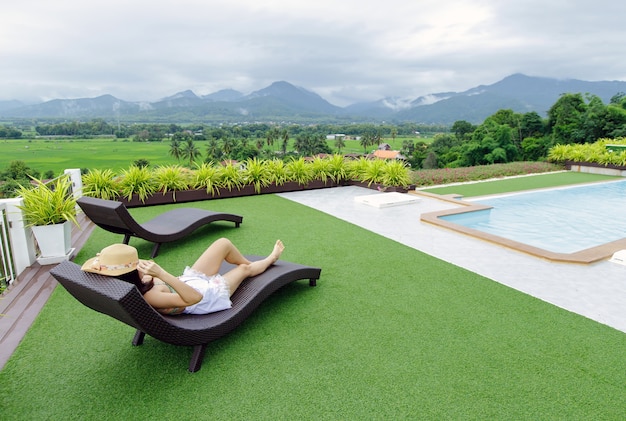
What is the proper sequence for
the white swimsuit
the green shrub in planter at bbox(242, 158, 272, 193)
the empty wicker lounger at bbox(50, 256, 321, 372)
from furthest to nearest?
the green shrub in planter at bbox(242, 158, 272, 193)
the white swimsuit
the empty wicker lounger at bbox(50, 256, 321, 372)

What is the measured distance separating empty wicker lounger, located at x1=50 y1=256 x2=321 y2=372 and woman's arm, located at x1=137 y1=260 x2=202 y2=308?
0.11 meters

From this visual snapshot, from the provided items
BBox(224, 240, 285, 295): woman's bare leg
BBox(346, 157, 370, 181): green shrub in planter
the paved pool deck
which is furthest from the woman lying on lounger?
BBox(346, 157, 370, 181): green shrub in planter

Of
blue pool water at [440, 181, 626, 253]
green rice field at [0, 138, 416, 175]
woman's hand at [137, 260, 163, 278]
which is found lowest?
green rice field at [0, 138, 416, 175]

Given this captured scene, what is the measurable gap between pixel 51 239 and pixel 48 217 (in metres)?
0.28

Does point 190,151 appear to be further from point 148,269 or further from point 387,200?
point 148,269

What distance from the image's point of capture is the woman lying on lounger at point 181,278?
237 centimetres

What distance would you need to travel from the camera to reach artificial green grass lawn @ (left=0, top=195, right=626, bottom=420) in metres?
2.34

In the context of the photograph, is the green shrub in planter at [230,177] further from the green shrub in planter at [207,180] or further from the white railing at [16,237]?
the white railing at [16,237]

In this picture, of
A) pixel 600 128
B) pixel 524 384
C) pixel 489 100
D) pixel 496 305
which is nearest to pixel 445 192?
pixel 496 305

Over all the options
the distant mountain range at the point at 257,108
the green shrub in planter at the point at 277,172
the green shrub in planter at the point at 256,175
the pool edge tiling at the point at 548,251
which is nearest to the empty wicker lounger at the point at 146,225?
the green shrub in planter at the point at 256,175

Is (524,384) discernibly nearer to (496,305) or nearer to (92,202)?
(496,305)

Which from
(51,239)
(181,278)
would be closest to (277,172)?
(51,239)

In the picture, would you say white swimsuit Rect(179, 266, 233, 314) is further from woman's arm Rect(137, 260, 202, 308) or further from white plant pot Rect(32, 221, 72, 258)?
white plant pot Rect(32, 221, 72, 258)

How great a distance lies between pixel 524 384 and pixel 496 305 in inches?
47.7
